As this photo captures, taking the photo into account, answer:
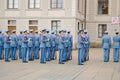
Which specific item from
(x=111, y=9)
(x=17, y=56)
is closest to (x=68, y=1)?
(x=111, y=9)

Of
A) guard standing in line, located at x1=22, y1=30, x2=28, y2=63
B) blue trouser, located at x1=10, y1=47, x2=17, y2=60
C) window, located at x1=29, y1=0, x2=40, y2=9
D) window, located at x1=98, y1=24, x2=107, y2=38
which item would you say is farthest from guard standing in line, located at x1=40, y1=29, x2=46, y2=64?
window, located at x1=98, y1=24, x2=107, y2=38

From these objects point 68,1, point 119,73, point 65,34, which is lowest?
point 119,73

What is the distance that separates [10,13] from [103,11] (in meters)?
15.0

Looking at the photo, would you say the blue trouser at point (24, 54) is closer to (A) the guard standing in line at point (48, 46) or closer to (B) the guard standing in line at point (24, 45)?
(B) the guard standing in line at point (24, 45)

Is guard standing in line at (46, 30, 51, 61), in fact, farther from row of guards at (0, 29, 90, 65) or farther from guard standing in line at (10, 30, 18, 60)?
guard standing in line at (10, 30, 18, 60)

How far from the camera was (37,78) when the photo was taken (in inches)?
716

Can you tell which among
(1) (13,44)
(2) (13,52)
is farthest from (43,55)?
(2) (13,52)

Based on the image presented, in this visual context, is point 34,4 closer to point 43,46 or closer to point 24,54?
point 24,54

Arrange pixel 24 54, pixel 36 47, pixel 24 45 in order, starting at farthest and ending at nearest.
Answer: pixel 36 47, pixel 24 45, pixel 24 54

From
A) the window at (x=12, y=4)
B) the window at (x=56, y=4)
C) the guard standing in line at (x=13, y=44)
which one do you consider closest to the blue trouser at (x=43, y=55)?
the guard standing in line at (x=13, y=44)

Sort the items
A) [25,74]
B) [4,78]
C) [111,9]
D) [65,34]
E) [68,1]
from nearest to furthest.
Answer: [4,78] → [25,74] → [65,34] → [68,1] → [111,9]

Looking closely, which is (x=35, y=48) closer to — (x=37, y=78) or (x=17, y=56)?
(x=17, y=56)

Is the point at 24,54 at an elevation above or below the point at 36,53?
above

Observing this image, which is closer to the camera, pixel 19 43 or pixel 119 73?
pixel 119 73
